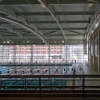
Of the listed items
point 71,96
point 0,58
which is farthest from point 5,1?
point 0,58

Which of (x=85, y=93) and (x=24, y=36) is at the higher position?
(x=24, y=36)

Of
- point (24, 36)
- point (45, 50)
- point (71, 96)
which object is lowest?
point (71, 96)

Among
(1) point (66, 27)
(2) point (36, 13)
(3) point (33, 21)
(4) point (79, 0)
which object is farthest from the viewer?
(1) point (66, 27)

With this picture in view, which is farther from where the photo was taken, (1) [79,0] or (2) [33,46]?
(2) [33,46]

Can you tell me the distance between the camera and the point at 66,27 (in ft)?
68.9

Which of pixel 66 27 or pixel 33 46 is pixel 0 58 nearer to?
pixel 33 46

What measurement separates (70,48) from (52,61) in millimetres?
4593

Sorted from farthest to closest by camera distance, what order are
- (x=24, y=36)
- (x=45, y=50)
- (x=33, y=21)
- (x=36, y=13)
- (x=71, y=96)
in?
(x=45, y=50) → (x=24, y=36) → (x=33, y=21) → (x=36, y=13) → (x=71, y=96)

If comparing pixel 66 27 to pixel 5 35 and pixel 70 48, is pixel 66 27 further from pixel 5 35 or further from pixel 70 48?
pixel 5 35

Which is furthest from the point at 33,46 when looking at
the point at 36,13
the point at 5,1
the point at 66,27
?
the point at 5,1

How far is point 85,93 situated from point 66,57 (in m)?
25.5

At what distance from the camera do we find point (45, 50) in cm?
3033

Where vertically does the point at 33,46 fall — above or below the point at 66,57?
above

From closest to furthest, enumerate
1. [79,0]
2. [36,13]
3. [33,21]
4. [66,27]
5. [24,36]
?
[79,0] → [36,13] → [33,21] → [66,27] → [24,36]
